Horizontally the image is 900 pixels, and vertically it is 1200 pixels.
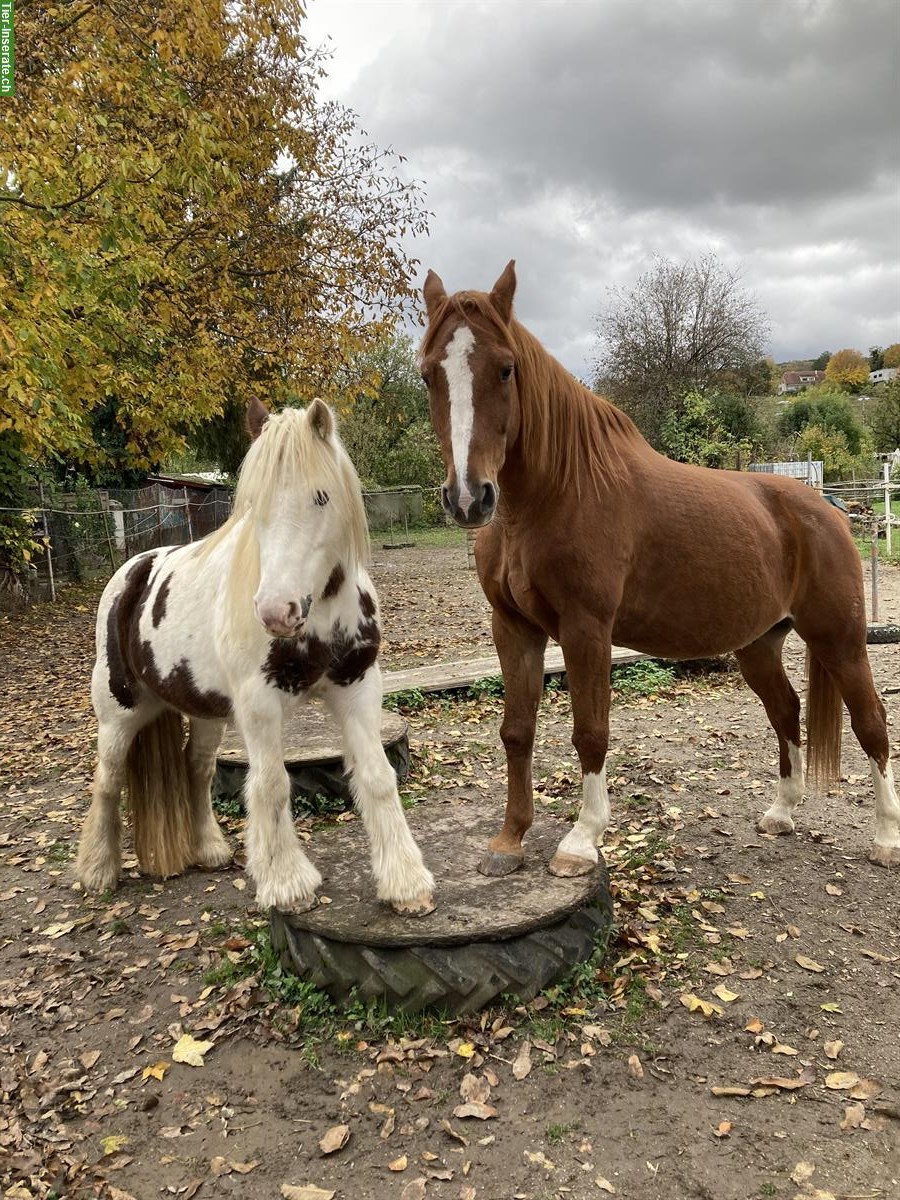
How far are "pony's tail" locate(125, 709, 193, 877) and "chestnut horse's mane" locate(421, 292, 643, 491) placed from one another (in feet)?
7.76

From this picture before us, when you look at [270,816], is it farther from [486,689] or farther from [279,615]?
[486,689]

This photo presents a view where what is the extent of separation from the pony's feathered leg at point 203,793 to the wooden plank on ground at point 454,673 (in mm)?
2843

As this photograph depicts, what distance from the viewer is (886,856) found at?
3895mm

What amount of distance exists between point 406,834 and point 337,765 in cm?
193

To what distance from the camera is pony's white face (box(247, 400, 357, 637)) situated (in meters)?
2.41

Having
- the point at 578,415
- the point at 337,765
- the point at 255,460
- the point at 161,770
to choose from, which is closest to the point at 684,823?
the point at 337,765

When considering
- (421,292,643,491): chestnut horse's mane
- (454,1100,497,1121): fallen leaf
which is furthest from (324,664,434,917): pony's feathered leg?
(421,292,643,491): chestnut horse's mane

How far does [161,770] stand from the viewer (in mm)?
3949

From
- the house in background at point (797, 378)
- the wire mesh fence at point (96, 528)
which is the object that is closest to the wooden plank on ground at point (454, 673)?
the wire mesh fence at point (96, 528)

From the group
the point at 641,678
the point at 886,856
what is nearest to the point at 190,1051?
the point at 886,856

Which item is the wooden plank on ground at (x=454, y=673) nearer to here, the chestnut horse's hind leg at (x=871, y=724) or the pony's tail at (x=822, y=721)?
the pony's tail at (x=822, y=721)

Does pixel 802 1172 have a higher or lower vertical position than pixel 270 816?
lower

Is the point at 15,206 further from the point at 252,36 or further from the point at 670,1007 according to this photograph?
the point at 670,1007

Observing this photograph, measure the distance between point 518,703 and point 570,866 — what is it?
2.32 ft
